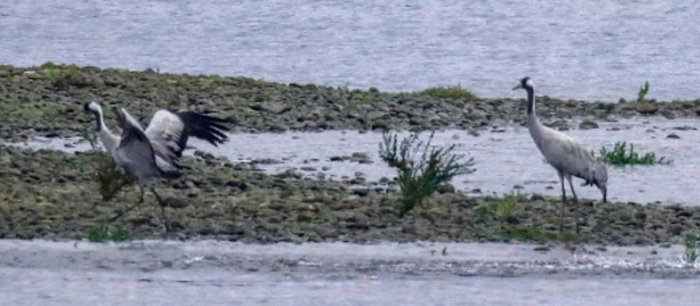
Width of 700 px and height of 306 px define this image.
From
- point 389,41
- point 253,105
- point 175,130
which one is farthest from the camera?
point 389,41

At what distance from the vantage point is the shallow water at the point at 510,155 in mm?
17391

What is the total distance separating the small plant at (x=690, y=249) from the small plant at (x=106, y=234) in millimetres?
3948

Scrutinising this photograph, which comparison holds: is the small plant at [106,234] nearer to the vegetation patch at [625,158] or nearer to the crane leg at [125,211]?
the crane leg at [125,211]

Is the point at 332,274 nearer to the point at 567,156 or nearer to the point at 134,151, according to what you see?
the point at 134,151

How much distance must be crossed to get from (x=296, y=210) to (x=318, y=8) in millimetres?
36720

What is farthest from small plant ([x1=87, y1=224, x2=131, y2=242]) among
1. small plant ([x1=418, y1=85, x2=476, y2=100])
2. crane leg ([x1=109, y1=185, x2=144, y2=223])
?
small plant ([x1=418, y1=85, x2=476, y2=100])

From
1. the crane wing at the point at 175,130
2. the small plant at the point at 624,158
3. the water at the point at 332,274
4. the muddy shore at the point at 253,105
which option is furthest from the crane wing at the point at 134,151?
the small plant at the point at 624,158

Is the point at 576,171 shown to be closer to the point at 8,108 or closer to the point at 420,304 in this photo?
the point at 420,304

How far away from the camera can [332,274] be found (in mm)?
13242

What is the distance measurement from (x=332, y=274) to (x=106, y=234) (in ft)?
5.91

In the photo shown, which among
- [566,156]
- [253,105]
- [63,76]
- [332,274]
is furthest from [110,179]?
[63,76]

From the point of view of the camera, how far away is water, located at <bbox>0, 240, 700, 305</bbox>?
1266 cm

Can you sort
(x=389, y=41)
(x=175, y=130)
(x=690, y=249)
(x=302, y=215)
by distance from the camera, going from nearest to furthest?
(x=690, y=249)
(x=302, y=215)
(x=175, y=130)
(x=389, y=41)

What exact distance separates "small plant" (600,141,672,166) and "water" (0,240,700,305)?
4.99 m
